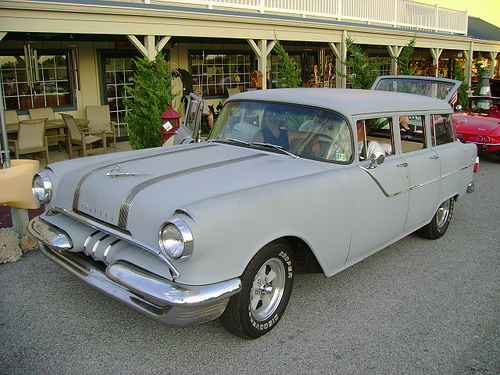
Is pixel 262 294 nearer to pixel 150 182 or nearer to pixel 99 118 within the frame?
pixel 150 182

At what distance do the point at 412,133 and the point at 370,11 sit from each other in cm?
1113

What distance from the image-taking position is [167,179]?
11.2 feet

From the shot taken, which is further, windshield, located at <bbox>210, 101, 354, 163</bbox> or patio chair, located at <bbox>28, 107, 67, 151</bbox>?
patio chair, located at <bbox>28, 107, 67, 151</bbox>

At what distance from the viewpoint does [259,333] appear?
3301 mm

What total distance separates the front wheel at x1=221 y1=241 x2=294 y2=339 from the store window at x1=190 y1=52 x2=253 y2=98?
10877mm

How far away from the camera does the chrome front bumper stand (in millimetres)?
2736

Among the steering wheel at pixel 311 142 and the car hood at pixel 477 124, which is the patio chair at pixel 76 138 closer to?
the steering wheel at pixel 311 142

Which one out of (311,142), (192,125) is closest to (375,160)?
(311,142)

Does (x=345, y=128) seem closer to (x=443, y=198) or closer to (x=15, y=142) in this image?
(x=443, y=198)

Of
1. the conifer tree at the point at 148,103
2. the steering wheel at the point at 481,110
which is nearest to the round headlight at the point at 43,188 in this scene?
the conifer tree at the point at 148,103

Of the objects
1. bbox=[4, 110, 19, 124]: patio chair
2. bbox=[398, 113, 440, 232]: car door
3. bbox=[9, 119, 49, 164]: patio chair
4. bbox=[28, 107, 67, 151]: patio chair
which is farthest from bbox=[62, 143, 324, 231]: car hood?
bbox=[4, 110, 19, 124]: patio chair

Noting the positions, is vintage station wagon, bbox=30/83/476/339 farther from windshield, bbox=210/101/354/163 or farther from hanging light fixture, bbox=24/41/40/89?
hanging light fixture, bbox=24/41/40/89

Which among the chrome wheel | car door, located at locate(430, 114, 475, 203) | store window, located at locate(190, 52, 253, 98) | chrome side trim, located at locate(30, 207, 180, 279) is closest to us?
chrome side trim, located at locate(30, 207, 180, 279)

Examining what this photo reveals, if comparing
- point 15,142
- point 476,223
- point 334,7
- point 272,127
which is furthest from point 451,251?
point 334,7
